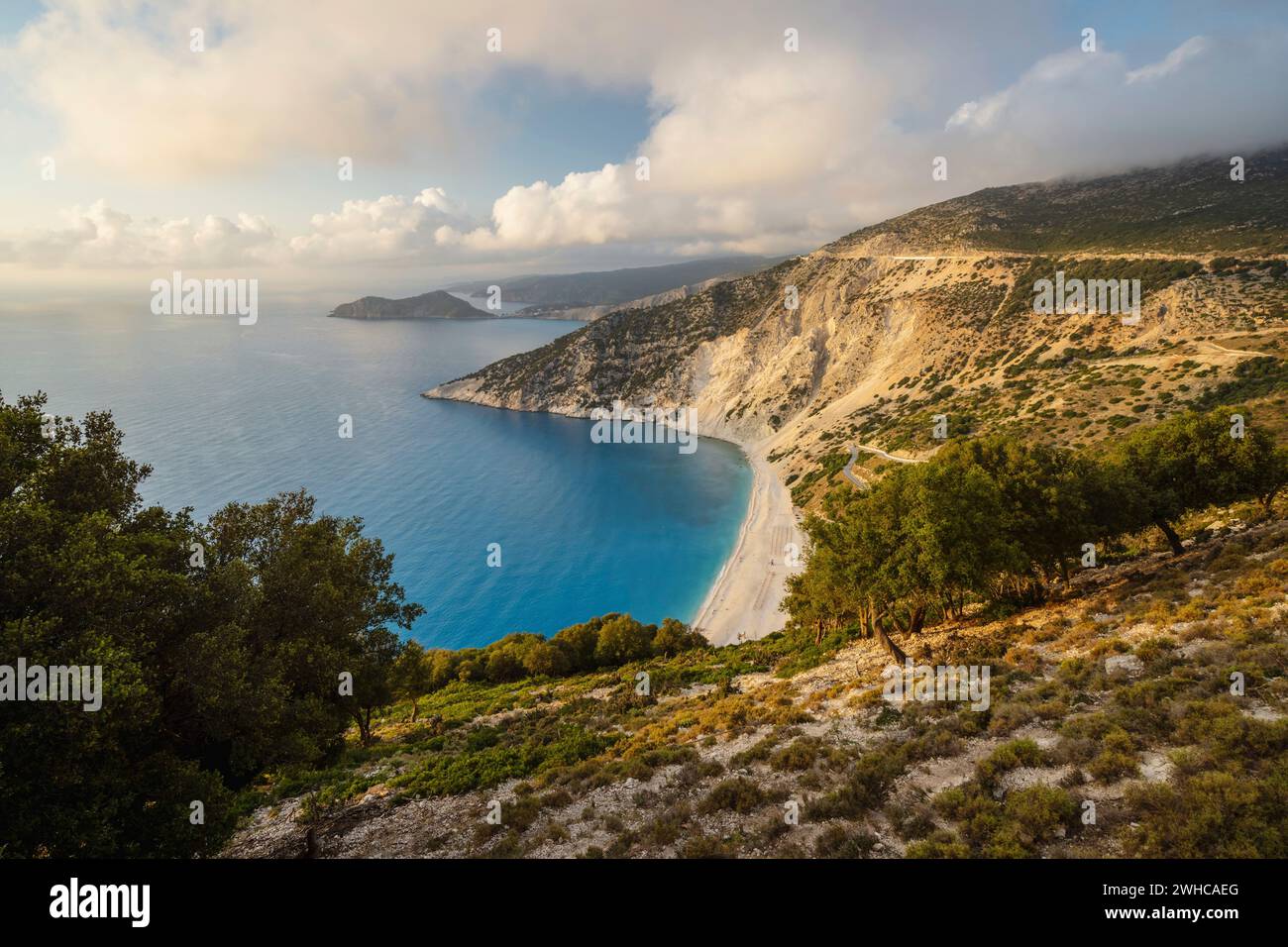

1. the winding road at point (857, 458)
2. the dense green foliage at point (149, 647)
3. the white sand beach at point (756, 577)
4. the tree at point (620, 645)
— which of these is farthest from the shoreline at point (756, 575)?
the dense green foliage at point (149, 647)

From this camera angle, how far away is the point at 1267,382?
5128cm

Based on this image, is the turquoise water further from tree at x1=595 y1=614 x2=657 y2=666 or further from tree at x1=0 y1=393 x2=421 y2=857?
tree at x1=0 y1=393 x2=421 y2=857

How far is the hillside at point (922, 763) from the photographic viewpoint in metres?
11.2

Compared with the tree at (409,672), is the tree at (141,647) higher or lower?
higher

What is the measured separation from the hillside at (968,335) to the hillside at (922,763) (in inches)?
1707

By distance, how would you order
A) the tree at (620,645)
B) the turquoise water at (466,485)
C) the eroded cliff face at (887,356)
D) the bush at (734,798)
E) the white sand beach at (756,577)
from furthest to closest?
the eroded cliff face at (887,356)
the turquoise water at (466,485)
the white sand beach at (756,577)
the tree at (620,645)
the bush at (734,798)

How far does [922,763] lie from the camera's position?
14.9 metres

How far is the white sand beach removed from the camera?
5408 centimetres

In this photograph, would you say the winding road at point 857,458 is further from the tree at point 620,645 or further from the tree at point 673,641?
the tree at point 620,645

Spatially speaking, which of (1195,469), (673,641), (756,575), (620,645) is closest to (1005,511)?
(1195,469)

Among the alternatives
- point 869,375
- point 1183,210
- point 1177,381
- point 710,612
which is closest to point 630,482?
point 710,612

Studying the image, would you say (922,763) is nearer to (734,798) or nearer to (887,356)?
(734,798)
